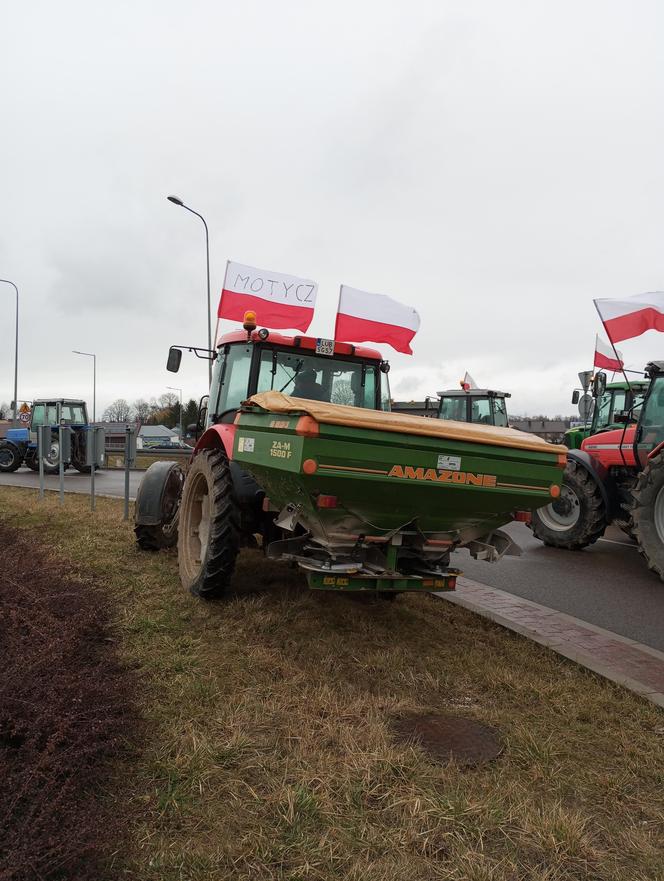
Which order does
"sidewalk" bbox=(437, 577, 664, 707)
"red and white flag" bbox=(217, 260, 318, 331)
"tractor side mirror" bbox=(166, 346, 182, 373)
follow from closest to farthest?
1. "sidewalk" bbox=(437, 577, 664, 707)
2. "tractor side mirror" bbox=(166, 346, 182, 373)
3. "red and white flag" bbox=(217, 260, 318, 331)

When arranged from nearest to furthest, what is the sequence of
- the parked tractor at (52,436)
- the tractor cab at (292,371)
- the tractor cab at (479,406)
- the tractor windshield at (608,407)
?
the tractor cab at (292,371) → the tractor windshield at (608,407) → the tractor cab at (479,406) → the parked tractor at (52,436)

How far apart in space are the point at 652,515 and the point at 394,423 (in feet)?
15.3

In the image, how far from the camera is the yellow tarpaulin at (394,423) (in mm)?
3744

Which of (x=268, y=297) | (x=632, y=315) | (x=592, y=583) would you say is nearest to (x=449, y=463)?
(x=592, y=583)

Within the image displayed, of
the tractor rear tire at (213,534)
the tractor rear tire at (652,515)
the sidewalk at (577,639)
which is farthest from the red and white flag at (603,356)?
the tractor rear tire at (213,534)

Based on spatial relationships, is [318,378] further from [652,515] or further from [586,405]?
[586,405]

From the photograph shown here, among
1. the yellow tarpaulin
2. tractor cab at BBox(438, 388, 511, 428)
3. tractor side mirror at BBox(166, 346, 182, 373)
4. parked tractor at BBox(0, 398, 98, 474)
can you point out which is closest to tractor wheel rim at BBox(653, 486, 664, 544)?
the yellow tarpaulin

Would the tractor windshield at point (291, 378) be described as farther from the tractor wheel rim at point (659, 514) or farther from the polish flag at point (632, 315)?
the polish flag at point (632, 315)

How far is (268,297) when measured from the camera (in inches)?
396

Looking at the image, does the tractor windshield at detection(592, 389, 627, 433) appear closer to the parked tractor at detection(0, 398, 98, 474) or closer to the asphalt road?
the asphalt road

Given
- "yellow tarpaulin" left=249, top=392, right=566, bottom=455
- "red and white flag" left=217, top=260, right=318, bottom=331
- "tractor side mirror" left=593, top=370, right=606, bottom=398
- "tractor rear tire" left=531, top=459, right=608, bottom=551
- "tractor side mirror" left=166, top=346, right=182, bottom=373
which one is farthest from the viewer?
A: "tractor side mirror" left=593, top=370, right=606, bottom=398

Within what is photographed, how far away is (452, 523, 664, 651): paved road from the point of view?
577 cm

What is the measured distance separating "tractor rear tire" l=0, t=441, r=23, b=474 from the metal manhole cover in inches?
924

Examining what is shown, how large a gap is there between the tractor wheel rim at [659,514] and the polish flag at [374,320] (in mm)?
4921
